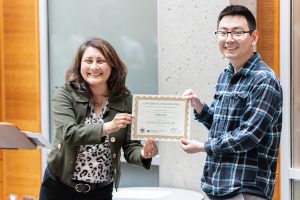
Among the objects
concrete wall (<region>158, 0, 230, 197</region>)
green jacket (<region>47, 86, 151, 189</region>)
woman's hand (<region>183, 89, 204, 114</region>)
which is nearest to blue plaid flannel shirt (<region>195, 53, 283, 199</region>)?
woman's hand (<region>183, 89, 204, 114</region>)

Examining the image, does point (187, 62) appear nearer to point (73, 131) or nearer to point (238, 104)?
point (73, 131)

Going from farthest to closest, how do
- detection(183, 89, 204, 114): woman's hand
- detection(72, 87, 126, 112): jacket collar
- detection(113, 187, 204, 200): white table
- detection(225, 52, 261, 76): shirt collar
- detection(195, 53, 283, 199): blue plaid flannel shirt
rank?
detection(113, 187, 204, 200): white table, detection(72, 87, 126, 112): jacket collar, detection(183, 89, 204, 114): woman's hand, detection(225, 52, 261, 76): shirt collar, detection(195, 53, 283, 199): blue plaid flannel shirt

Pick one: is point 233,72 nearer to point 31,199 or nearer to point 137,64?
point 137,64

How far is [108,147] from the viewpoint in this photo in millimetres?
3760

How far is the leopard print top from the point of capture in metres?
3.71

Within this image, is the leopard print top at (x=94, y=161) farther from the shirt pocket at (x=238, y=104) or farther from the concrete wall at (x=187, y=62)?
the concrete wall at (x=187, y=62)

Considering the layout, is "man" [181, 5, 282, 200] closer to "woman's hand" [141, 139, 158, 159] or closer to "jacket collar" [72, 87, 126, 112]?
"woman's hand" [141, 139, 158, 159]

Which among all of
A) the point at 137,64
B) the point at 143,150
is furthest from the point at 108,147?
the point at 137,64

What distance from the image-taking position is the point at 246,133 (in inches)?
121

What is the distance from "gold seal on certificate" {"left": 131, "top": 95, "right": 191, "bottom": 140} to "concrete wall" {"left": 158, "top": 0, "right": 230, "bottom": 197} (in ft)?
3.72

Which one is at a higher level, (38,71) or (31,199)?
(38,71)

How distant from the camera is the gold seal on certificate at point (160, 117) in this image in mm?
3562

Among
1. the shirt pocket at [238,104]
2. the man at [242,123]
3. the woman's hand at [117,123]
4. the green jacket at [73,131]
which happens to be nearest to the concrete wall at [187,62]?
the green jacket at [73,131]

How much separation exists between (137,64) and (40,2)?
1.24m
